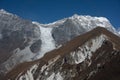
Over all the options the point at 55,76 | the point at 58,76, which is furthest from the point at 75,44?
the point at 58,76

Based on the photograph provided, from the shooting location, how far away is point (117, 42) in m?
136

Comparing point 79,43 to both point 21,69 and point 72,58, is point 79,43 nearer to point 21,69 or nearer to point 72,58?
point 72,58

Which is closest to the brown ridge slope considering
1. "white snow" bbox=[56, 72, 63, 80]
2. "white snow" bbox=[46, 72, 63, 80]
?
"white snow" bbox=[46, 72, 63, 80]

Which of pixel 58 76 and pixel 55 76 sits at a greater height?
pixel 55 76

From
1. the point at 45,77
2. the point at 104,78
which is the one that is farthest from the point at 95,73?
the point at 45,77

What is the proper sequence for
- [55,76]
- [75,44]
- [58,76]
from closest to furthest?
[58,76] < [55,76] < [75,44]

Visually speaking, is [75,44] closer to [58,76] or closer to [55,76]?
[55,76]

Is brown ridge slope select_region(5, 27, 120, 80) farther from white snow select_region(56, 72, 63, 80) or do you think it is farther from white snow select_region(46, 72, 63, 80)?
white snow select_region(56, 72, 63, 80)

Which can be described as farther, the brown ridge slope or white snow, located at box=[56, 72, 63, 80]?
the brown ridge slope

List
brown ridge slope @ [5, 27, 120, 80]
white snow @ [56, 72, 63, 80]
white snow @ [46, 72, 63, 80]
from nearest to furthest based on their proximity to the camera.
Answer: white snow @ [56, 72, 63, 80] < white snow @ [46, 72, 63, 80] < brown ridge slope @ [5, 27, 120, 80]

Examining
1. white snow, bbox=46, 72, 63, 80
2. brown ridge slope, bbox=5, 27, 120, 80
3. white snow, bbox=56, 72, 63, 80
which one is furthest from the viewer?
brown ridge slope, bbox=5, 27, 120, 80

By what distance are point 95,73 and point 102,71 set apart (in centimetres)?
391

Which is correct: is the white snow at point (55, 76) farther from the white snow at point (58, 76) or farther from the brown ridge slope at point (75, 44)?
the brown ridge slope at point (75, 44)

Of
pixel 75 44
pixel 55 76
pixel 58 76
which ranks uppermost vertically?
pixel 75 44
